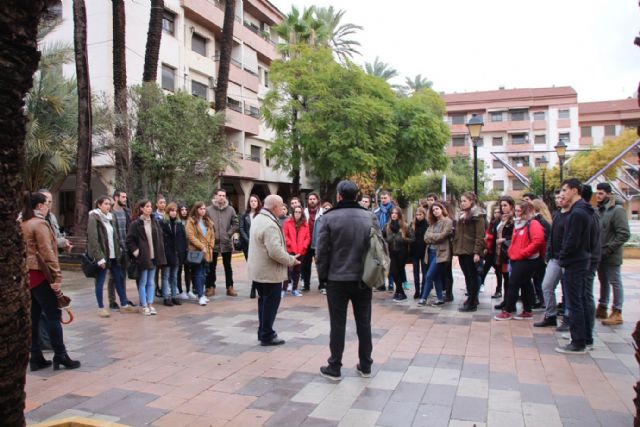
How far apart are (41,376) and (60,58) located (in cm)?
1583

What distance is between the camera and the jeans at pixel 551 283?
6.62 metres

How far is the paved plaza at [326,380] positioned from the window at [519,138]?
55988 mm

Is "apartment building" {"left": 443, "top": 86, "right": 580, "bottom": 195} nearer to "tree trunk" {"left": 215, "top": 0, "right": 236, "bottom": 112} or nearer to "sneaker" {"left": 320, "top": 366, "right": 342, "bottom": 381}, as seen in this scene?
"tree trunk" {"left": 215, "top": 0, "right": 236, "bottom": 112}

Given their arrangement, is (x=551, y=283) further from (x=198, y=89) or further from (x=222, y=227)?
(x=198, y=89)

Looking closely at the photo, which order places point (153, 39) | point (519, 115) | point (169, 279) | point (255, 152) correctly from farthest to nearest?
1. point (519, 115)
2. point (255, 152)
3. point (153, 39)
4. point (169, 279)

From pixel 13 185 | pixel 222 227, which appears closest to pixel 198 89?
pixel 222 227

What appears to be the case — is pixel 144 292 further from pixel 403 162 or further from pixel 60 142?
pixel 403 162

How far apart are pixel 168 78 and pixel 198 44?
381cm

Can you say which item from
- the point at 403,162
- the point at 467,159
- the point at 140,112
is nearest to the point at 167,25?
the point at 140,112

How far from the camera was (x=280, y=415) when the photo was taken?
12.8 feet

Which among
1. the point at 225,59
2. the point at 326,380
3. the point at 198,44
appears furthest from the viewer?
the point at 198,44

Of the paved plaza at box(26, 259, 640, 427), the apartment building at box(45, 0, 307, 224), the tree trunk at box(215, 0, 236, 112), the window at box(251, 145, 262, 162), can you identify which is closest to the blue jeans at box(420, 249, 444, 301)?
the paved plaza at box(26, 259, 640, 427)

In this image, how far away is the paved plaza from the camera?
12.8ft

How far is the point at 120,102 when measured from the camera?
1509cm
